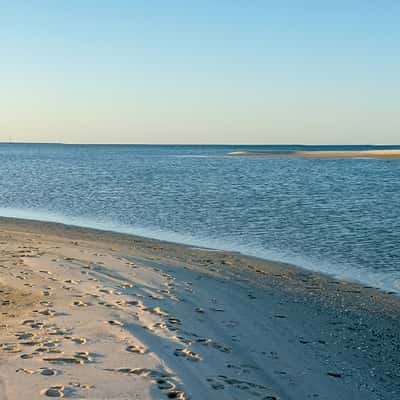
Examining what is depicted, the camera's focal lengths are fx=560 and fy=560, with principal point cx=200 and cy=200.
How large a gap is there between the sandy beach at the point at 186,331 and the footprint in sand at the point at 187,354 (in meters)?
0.05

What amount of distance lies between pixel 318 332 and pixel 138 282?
4.48m

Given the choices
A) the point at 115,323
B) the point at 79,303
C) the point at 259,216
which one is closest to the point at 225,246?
the point at 259,216

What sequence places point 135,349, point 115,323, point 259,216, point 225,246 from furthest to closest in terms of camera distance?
1. point 259,216
2. point 225,246
3. point 115,323
4. point 135,349

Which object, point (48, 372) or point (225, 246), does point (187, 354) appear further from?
point (225, 246)

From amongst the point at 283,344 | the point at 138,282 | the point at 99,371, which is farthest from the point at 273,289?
the point at 99,371

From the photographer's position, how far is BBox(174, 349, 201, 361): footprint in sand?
26.7 ft

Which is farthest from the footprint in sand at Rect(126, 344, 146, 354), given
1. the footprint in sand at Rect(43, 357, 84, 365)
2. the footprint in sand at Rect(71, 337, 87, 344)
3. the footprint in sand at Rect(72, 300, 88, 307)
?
the footprint in sand at Rect(72, 300, 88, 307)

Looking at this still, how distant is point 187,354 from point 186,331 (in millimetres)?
1213

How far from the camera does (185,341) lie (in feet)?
29.1

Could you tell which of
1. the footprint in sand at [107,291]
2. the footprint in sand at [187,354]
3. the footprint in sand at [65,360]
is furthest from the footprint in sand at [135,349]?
the footprint in sand at [107,291]

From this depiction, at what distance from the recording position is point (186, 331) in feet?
31.0

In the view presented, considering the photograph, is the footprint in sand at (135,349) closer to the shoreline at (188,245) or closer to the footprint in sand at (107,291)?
the footprint in sand at (107,291)

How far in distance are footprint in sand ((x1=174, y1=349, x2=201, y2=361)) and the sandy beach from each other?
0.05 metres

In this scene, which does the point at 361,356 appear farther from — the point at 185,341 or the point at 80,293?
the point at 80,293
